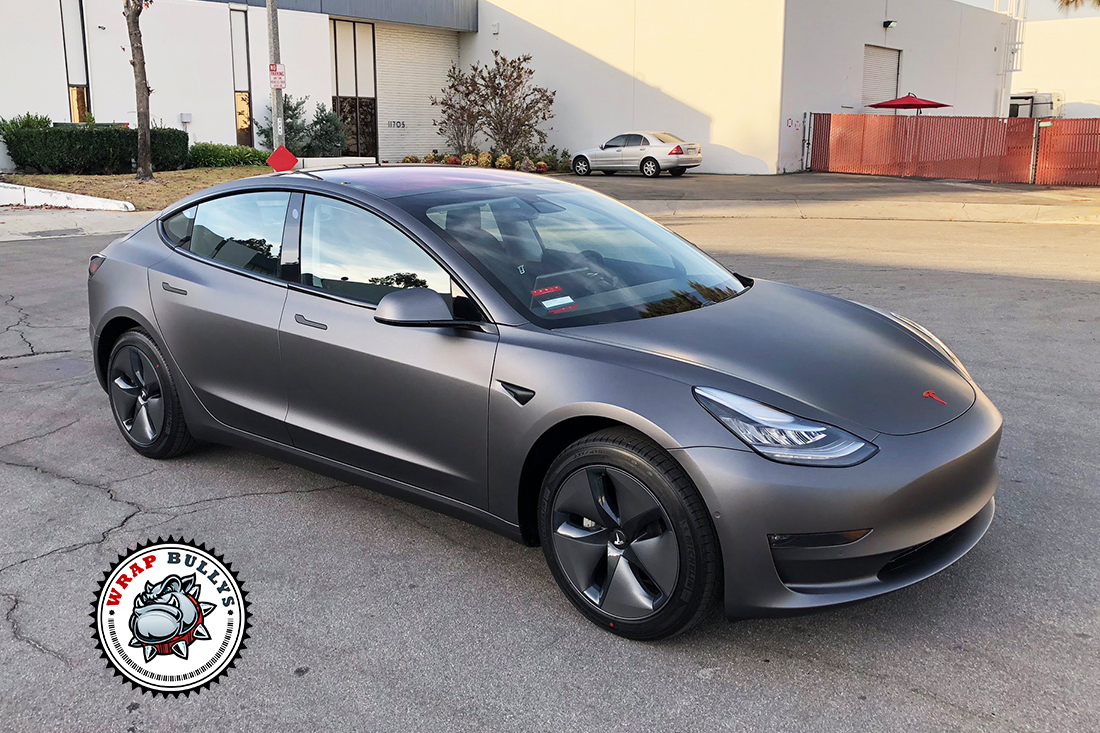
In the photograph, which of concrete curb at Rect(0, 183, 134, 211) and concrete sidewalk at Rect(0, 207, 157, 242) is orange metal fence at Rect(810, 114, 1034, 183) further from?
concrete curb at Rect(0, 183, 134, 211)

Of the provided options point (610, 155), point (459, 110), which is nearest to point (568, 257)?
point (610, 155)

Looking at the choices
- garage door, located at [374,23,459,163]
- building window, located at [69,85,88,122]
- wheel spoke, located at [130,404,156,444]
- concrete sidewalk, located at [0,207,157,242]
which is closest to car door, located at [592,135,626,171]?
garage door, located at [374,23,459,163]

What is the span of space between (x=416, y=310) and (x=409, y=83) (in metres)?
38.1

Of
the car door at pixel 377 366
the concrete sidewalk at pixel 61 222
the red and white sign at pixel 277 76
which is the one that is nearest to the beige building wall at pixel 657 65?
the red and white sign at pixel 277 76

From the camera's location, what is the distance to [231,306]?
14.8 feet

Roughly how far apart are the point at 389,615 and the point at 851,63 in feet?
119

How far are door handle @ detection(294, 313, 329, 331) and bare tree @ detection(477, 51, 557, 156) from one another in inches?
1332

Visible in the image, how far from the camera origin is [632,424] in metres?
3.19

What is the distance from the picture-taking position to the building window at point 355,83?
36531 mm

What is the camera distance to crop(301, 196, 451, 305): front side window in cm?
392

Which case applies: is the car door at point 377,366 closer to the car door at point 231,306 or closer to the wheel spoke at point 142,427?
the car door at point 231,306

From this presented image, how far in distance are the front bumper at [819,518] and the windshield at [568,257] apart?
0.95 m

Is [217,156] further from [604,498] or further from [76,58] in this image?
[604,498]

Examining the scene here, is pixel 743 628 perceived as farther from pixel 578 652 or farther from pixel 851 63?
pixel 851 63
